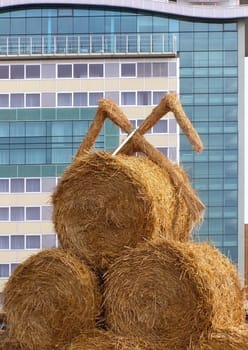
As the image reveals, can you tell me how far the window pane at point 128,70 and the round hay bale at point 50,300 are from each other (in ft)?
132

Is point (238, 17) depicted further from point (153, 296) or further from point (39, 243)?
point (153, 296)

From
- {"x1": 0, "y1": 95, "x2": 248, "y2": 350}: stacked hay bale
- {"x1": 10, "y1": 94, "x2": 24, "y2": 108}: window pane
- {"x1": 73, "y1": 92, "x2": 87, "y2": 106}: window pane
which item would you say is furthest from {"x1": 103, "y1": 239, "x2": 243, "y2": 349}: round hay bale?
{"x1": 10, "y1": 94, "x2": 24, "y2": 108}: window pane

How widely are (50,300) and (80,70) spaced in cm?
4066

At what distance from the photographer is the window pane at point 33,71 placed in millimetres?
48969

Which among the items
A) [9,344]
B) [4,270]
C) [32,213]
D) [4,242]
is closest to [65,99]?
[32,213]

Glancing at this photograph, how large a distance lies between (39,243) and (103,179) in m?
39.9

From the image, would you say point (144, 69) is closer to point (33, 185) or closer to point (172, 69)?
point (172, 69)

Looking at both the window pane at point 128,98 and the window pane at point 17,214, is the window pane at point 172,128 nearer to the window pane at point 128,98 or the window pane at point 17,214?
the window pane at point 128,98

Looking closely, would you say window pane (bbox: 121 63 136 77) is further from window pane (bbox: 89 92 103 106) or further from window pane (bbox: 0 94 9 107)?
window pane (bbox: 0 94 9 107)

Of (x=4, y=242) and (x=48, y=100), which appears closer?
(x=4, y=242)

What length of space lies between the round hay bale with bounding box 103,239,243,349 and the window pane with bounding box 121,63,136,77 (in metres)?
40.3

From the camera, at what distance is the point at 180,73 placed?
166ft

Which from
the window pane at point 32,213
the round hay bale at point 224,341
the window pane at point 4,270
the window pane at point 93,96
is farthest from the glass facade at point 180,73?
the round hay bale at point 224,341

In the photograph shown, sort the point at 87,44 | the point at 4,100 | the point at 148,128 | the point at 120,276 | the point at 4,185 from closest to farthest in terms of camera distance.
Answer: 1. the point at 120,276
2. the point at 148,128
3. the point at 4,185
4. the point at 4,100
5. the point at 87,44
